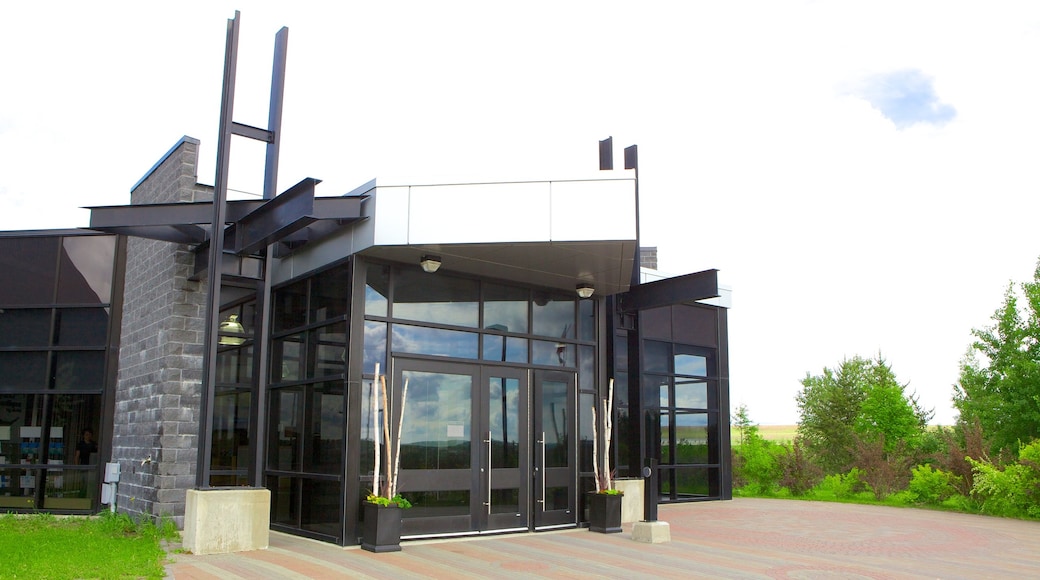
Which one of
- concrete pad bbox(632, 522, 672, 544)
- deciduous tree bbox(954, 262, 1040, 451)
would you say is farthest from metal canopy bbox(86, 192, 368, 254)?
deciduous tree bbox(954, 262, 1040, 451)

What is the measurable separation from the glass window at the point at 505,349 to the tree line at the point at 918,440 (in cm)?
897

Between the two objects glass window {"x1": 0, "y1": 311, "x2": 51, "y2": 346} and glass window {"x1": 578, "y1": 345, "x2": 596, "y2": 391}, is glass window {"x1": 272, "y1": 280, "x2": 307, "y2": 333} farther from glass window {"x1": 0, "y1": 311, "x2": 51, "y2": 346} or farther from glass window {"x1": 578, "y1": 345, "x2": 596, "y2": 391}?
glass window {"x1": 0, "y1": 311, "x2": 51, "y2": 346}

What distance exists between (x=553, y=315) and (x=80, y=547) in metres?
6.42

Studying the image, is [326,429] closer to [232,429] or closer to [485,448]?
[485,448]

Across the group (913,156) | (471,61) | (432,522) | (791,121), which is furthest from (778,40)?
(432,522)

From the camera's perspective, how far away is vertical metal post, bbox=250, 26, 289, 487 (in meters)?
9.55

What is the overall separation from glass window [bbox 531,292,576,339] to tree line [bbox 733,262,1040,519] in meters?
8.25

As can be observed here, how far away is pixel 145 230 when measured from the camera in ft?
34.2

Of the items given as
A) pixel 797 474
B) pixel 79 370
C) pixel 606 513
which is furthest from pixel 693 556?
pixel 797 474

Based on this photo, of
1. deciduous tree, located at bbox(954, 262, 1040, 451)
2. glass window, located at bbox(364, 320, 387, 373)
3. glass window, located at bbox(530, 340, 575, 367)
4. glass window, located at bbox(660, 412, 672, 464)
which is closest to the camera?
glass window, located at bbox(364, 320, 387, 373)

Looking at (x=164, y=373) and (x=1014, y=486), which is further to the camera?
(x=1014, y=486)

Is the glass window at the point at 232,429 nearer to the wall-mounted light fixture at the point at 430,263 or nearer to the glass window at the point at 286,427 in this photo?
the glass window at the point at 286,427

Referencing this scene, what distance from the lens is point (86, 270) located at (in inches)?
535

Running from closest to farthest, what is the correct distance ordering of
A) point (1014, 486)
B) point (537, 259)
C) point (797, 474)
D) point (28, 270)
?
point (537, 259)
point (28, 270)
point (1014, 486)
point (797, 474)
